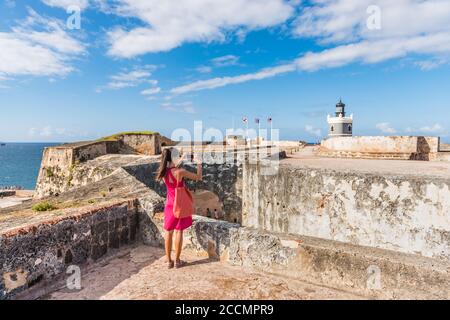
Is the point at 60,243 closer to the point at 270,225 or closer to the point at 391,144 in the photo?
the point at 270,225

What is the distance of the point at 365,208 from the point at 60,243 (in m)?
6.98

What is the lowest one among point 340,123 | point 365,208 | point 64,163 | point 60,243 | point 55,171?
point 365,208

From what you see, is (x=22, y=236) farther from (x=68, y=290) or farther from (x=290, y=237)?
(x=290, y=237)

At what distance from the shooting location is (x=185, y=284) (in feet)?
10.9

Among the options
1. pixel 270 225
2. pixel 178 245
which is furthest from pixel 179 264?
A: pixel 270 225

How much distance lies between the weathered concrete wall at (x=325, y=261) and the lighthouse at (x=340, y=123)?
131ft

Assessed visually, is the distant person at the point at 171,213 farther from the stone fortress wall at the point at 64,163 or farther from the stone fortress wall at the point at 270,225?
the stone fortress wall at the point at 64,163

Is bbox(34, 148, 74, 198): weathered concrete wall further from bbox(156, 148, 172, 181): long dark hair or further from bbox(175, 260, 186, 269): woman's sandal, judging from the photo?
bbox(175, 260, 186, 269): woman's sandal

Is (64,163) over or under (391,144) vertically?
under

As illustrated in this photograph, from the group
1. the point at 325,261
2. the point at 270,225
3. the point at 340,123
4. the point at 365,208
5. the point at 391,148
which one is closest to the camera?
the point at 325,261

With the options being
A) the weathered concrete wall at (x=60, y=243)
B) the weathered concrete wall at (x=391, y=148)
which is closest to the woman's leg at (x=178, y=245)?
the weathered concrete wall at (x=60, y=243)

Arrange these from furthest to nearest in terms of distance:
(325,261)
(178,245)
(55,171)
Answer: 1. (55,171)
2. (178,245)
3. (325,261)

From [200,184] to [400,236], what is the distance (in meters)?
8.48

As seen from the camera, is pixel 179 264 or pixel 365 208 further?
pixel 365 208
